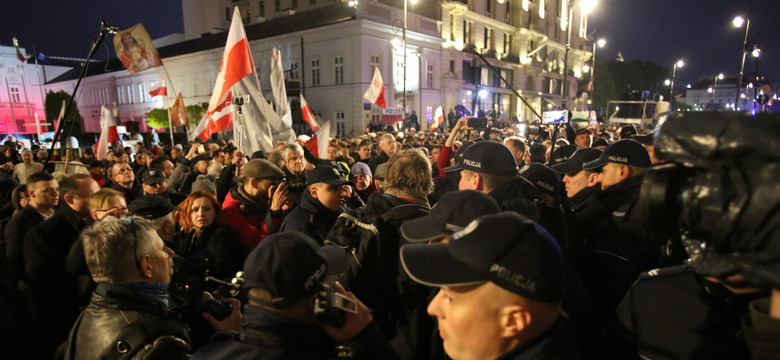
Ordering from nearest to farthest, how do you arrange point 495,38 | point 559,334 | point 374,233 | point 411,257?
1. point 559,334
2. point 411,257
3. point 374,233
4. point 495,38

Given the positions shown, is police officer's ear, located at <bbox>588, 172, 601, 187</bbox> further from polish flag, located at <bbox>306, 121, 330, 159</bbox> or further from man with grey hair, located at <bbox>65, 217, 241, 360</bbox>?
polish flag, located at <bbox>306, 121, 330, 159</bbox>

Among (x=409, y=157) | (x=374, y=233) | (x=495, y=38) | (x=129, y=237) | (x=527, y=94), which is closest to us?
(x=129, y=237)

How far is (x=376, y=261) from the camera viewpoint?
2.42 m

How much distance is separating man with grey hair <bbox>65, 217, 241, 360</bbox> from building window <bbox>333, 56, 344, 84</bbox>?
30.0 m

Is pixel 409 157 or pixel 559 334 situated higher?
pixel 409 157

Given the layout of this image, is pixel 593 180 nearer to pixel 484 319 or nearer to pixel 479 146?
pixel 479 146

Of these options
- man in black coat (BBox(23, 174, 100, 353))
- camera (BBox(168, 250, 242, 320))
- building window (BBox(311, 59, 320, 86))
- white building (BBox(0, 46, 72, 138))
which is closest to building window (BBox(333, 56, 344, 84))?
building window (BBox(311, 59, 320, 86))

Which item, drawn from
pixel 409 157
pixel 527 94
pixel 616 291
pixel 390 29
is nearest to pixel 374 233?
pixel 409 157

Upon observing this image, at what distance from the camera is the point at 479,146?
308 cm

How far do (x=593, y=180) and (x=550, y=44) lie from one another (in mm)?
54271

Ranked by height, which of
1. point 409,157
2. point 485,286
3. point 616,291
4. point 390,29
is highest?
point 390,29

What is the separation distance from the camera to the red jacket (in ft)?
12.3

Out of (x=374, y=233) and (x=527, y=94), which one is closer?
(x=374, y=233)

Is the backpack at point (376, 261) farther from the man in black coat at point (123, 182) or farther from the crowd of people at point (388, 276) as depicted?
the man in black coat at point (123, 182)
